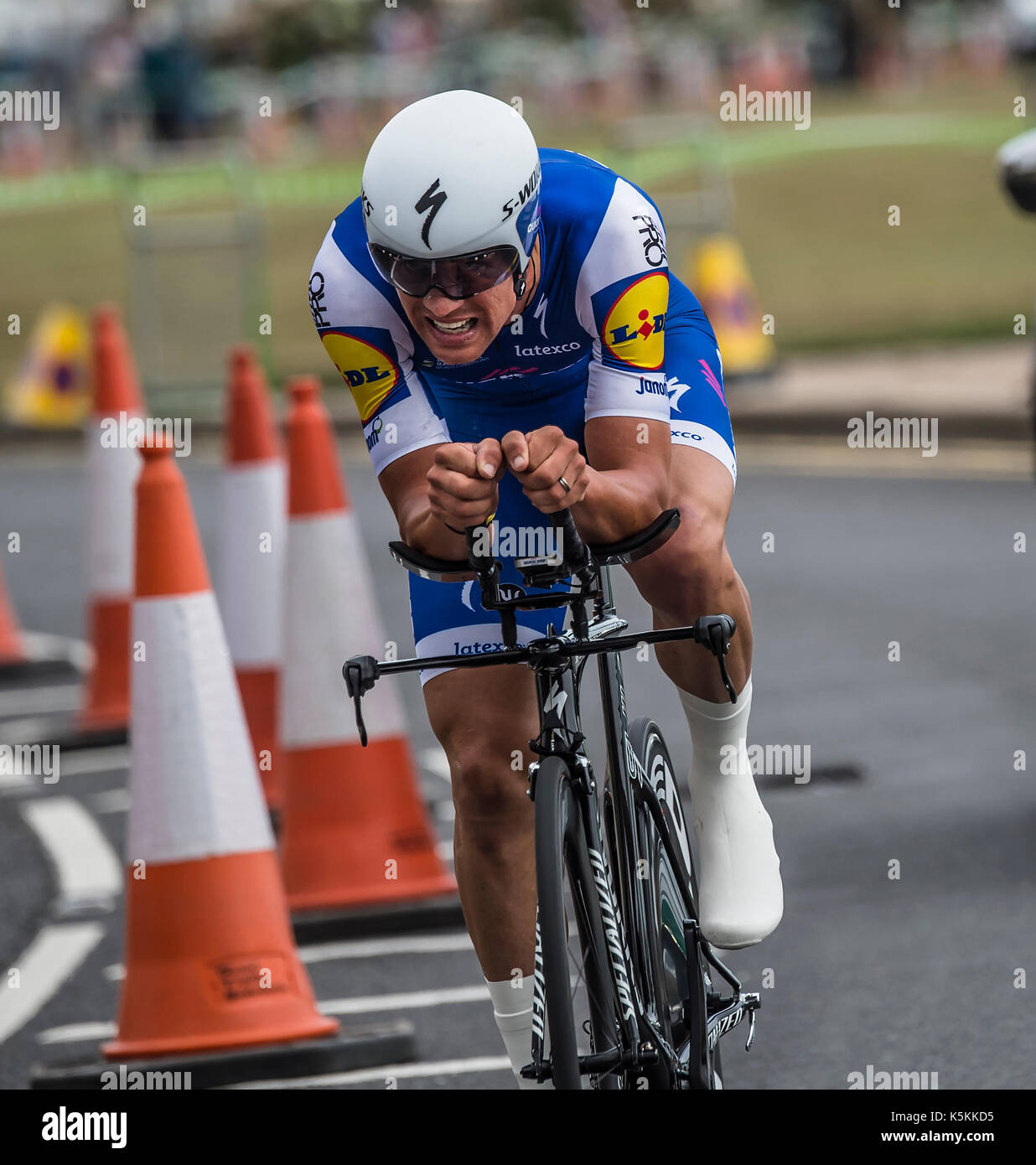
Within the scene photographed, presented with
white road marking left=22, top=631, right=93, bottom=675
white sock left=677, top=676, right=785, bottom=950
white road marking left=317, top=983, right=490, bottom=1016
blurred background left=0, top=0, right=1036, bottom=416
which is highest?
blurred background left=0, top=0, right=1036, bottom=416

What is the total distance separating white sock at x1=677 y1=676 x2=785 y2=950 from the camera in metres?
4.71

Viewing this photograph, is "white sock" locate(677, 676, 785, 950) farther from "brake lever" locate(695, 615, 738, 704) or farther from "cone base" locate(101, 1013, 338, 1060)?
"cone base" locate(101, 1013, 338, 1060)

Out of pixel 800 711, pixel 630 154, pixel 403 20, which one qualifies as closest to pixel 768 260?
pixel 630 154

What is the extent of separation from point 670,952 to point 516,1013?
31 centimetres

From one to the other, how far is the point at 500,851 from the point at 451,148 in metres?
1.38

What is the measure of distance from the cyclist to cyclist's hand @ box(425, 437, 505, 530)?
35mm

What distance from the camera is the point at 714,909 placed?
473 cm

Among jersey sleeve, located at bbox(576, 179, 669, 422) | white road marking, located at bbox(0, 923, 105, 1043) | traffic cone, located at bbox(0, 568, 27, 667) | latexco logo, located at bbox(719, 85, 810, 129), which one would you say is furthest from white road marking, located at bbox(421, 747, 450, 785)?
latexco logo, located at bbox(719, 85, 810, 129)

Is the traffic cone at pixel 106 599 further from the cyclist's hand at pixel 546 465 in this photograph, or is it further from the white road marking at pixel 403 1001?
the cyclist's hand at pixel 546 465

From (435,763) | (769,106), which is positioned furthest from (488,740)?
(769,106)

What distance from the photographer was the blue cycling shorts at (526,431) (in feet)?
14.8

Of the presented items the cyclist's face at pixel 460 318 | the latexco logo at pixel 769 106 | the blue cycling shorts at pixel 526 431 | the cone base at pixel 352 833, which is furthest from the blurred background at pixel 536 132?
the cyclist's face at pixel 460 318

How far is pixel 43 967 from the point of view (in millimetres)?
6625
